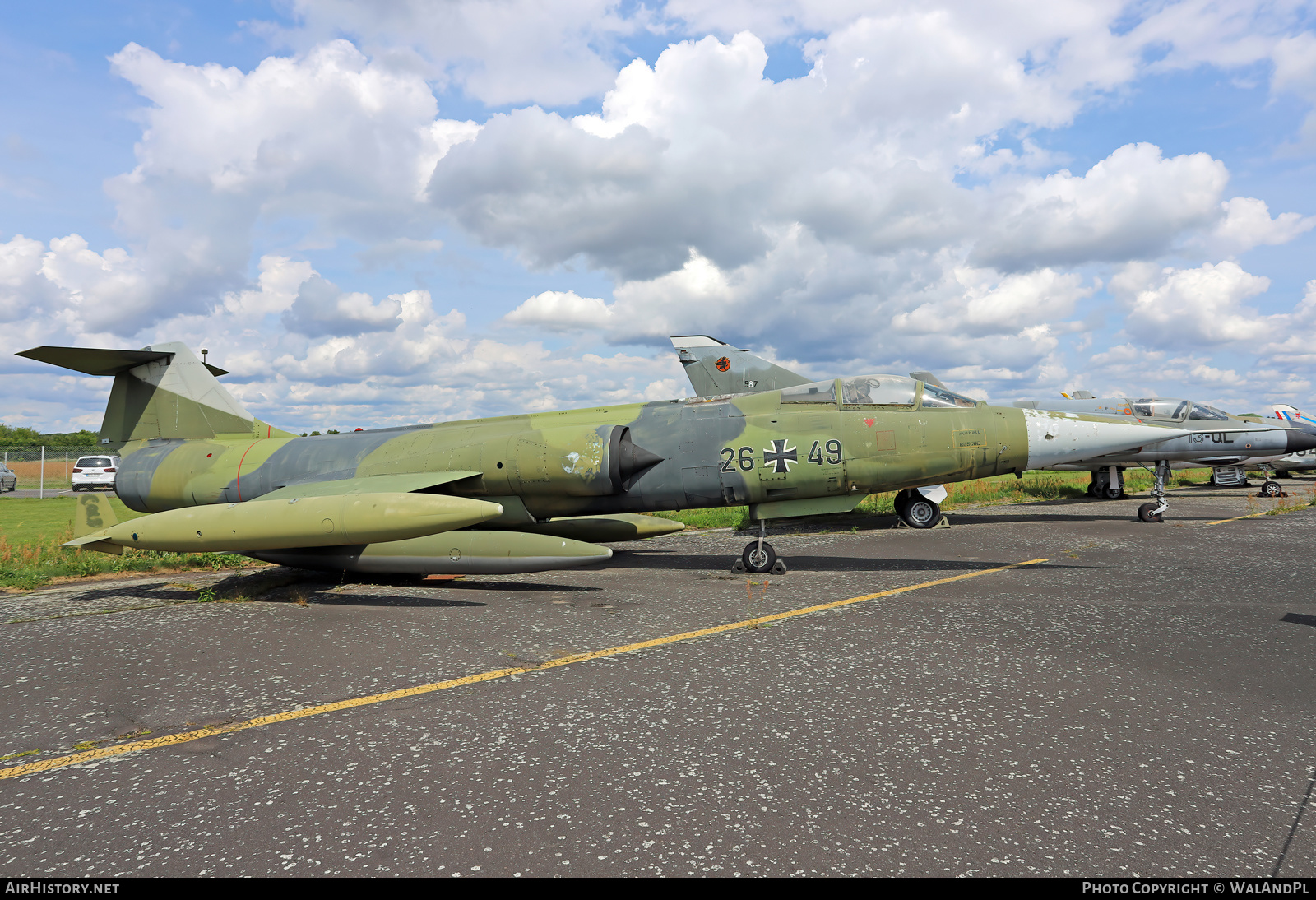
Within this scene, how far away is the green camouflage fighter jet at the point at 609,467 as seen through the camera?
7.80 meters

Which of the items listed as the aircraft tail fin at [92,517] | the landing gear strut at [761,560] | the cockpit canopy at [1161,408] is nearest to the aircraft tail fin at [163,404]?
the aircraft tail fin at [92,517]

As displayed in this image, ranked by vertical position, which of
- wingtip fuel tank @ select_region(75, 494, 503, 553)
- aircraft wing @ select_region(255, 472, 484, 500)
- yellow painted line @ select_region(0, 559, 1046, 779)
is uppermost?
aircraft wing @ select_region(255, 472, 484, 500)

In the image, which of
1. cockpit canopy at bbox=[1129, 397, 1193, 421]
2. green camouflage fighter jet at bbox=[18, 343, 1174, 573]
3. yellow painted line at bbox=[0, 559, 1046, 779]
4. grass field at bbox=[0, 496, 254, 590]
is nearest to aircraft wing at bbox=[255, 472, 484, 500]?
green camouflage fighter jet at bbox=[18, 343, 1174, 573]

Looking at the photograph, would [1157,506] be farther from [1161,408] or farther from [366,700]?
[366,700]

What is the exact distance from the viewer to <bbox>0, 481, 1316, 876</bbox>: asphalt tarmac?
2.66 meters

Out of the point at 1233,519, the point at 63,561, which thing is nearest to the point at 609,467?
the point at 63,561

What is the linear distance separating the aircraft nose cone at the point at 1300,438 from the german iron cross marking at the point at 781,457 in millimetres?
17320

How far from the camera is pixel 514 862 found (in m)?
2.55

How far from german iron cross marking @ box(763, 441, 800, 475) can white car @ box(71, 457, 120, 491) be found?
3144cm

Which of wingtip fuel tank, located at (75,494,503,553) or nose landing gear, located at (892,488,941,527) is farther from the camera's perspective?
nose landing gear, located at (892,488,941,527)

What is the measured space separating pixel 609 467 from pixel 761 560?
2.42 m

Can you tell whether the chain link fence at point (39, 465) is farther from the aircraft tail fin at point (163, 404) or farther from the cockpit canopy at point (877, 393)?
the cockpit canopy at point (877, 393)

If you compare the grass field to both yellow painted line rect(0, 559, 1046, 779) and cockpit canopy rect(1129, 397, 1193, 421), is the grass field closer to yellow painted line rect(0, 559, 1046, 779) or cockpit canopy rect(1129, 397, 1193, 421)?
yellow painted line rect(0, 559, 1046, 779)
